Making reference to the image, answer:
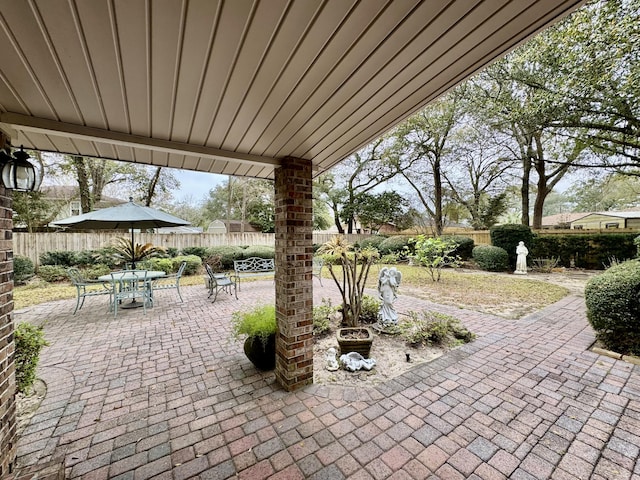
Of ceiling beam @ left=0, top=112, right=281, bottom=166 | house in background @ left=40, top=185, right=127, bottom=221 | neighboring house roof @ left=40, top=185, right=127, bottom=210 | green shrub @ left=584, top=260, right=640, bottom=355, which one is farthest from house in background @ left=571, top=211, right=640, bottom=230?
neighboring house roof @ left=40, top=185, right=127, bottom=210

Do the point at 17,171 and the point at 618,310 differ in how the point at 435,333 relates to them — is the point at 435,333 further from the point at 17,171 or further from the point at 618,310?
the point at 17,171

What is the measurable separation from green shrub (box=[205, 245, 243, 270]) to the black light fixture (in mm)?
8669

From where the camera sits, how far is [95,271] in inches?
319

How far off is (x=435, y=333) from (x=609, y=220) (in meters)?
24.5

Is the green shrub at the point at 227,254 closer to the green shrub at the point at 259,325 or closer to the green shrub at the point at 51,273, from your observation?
the green shrub at the point at 51,273

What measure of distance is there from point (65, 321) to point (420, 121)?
14.9 m

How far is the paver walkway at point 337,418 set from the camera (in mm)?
1718

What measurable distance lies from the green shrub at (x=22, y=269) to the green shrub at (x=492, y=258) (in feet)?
50.0

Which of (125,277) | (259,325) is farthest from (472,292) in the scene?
(125,277)

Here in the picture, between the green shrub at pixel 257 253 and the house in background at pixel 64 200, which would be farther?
the house in background at pixel 64 200

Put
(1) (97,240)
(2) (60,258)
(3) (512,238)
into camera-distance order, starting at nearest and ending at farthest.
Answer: (2) (60,258)
(1) (97,240)
(3) (512,238)

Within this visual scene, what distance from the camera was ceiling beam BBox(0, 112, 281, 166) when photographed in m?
1.60

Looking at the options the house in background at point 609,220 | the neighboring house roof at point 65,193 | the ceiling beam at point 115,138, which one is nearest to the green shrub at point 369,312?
the ceiling beam at point 115,138

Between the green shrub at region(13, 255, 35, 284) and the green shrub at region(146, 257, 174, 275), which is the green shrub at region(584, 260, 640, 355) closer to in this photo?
the green shrub at region(146, 257, 174, 275)
